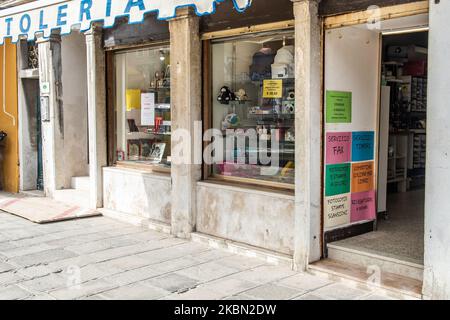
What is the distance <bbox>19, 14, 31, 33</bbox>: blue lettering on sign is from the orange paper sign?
15.5 ft

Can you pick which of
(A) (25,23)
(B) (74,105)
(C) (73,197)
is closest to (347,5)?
(A) (25,23)

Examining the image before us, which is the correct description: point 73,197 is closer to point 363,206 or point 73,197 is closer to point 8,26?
point 8,26

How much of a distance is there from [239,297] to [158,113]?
3.81 m

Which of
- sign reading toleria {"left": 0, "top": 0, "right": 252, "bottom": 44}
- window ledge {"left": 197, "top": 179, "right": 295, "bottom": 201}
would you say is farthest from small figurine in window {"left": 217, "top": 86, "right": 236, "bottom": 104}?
sign reading toleria {"left": 0, "top": 0, "right": 252, "bottom": 44}

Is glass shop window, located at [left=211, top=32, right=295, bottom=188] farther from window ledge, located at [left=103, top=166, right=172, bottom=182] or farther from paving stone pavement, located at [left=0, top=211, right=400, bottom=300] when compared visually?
paving stone pavement, located at [left=0, top=211, right=400, bottom=300]

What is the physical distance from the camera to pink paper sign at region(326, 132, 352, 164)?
5.26m

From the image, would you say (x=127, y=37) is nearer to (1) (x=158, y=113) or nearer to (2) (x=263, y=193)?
(1) (x=158, y=113)

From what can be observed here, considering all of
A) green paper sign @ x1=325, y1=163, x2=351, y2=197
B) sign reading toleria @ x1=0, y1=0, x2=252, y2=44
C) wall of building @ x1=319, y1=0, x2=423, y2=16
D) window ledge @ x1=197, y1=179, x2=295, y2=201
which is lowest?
window ledge @ x1=197, y1=179, x2=295, y2=201

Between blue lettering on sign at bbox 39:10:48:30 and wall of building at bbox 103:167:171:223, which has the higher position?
blue lettering on sign at bbox 39:10:48:30

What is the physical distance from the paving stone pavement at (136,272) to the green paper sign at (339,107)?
5.20 ft

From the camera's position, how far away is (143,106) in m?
7.87

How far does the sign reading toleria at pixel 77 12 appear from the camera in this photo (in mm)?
5531

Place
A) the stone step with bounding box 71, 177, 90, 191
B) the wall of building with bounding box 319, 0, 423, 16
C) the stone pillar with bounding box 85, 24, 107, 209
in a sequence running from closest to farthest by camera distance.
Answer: the wall of building with bounding box 319, 0, 423, 16 < the stone pillar with bounding box 85, 24, 107, 209 < the stone step with bounding box 71, 177, 90, 191

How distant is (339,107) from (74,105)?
5.49 meters
